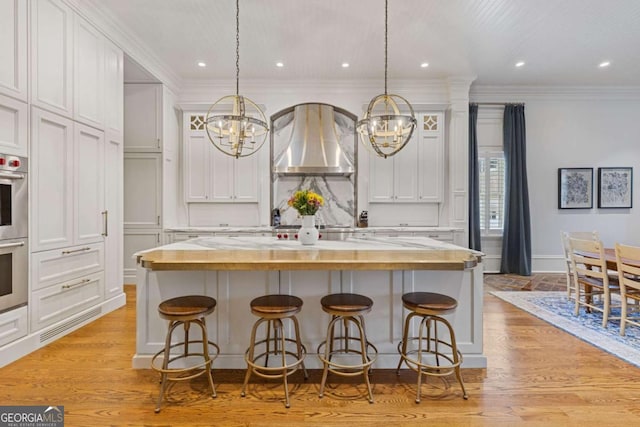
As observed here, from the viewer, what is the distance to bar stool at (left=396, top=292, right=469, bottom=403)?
2.04 metres

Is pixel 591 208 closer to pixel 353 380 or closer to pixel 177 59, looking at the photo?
pixel 353 380

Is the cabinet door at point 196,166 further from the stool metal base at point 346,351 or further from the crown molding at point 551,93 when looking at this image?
the crown molding at point 551,93

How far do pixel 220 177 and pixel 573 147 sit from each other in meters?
6.25

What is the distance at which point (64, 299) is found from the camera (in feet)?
9.86

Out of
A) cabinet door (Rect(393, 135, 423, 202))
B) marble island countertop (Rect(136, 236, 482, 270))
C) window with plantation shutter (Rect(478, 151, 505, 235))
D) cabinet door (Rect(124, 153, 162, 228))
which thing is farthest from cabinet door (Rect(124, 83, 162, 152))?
window with plantation shutter (Rect(478, 151, 505, 235))

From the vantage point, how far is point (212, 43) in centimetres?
405

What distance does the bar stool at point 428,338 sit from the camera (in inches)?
80.1

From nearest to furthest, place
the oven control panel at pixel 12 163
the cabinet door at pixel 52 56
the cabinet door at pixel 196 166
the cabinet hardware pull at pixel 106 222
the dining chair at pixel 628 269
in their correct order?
the oven control panel at pixel 12 163, the cabinet door at pixel 52 56, the dining chair at pixel 628 269, the cabinet hardware pull at pixel 106 222, the cabinet door at pixel 196 166

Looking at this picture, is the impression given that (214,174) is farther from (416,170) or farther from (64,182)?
(416,170)

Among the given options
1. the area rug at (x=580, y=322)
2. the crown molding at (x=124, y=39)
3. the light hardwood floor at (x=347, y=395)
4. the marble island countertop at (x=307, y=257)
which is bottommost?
the light hardwood floor at (x=347, y=395)

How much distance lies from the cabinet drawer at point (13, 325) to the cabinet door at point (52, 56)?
5.72ft

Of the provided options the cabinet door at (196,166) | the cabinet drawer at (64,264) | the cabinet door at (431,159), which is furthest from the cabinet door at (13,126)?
the cabinet door at (431,159)

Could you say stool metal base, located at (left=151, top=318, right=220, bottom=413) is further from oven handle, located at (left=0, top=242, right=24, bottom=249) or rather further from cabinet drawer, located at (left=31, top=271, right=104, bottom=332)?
oven handle, located at (left=0, top=242, right=24, bottom=249)

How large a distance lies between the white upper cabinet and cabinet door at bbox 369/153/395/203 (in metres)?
4.24
